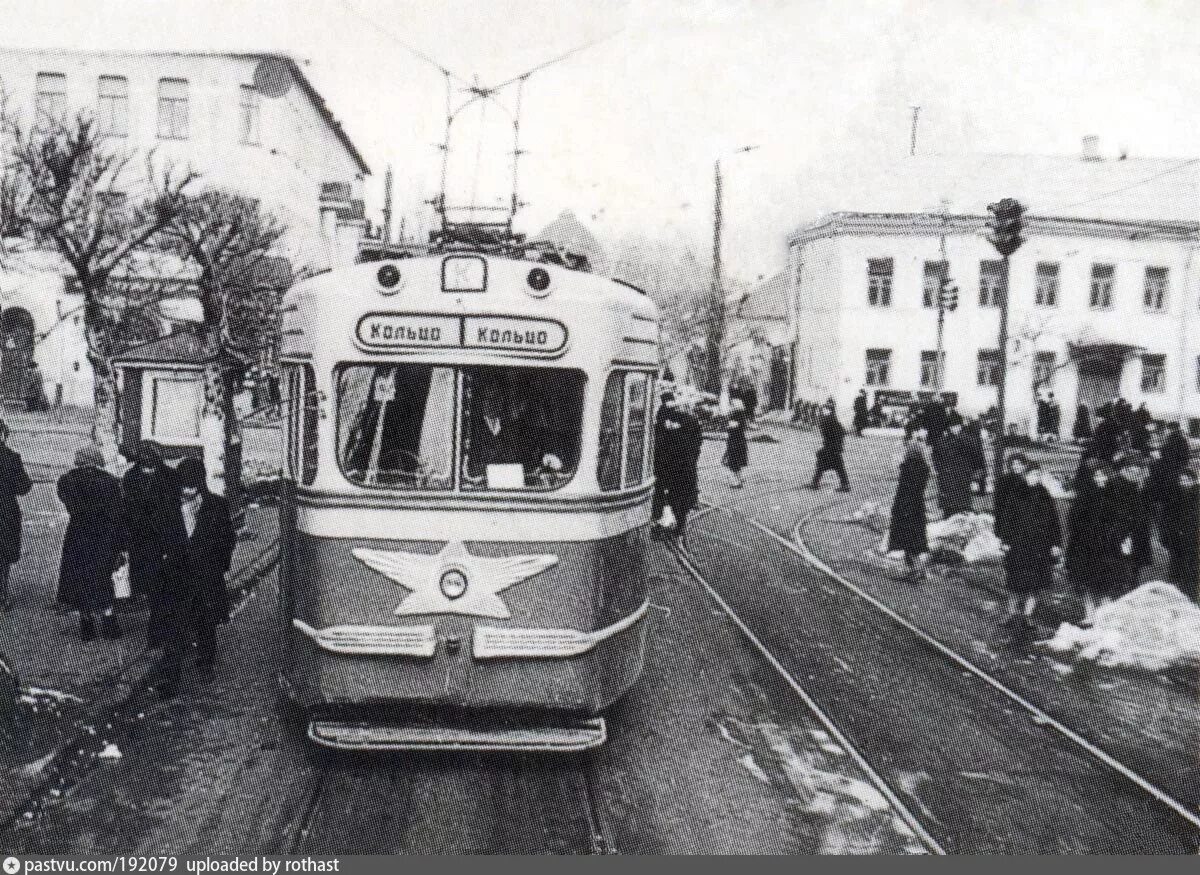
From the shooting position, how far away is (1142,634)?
11258mm

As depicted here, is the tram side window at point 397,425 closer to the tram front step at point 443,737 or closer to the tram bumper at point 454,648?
the tram bumper at point 454,648

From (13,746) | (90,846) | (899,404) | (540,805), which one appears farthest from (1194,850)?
(899,404)

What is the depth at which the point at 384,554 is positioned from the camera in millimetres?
7164

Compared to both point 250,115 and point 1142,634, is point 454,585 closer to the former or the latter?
point 1142,634

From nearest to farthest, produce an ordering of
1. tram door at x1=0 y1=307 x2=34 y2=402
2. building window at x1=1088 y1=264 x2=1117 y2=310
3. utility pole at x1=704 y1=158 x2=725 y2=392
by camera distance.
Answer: tram door at x1=0 y1=307 x2=34 y2=402
utility pole at x1=704 y1=158 x2=725 y2=392
building window at x1=1088 y1=264 x2=1117 y2=310

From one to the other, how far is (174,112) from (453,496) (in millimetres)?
30701

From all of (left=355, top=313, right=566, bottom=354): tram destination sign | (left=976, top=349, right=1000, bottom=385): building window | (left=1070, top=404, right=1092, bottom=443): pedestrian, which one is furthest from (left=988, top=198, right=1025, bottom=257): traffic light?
(left=976, top=349, right=1000, bottom=385): building window

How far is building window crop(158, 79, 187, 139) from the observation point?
1346 inches

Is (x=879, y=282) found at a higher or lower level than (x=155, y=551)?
higher

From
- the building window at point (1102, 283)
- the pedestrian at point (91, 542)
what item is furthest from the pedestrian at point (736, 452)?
the building window at point (1102, 283)

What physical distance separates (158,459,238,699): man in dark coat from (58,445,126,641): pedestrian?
4.06 feet

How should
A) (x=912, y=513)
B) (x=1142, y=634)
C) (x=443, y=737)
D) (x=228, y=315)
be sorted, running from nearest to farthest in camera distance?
(x=443, y=737) < (x=1142, y=634) < (x=912, y=513) < (x=228, y=315)

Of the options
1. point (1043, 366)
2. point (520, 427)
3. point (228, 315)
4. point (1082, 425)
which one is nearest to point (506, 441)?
point (520, 427)

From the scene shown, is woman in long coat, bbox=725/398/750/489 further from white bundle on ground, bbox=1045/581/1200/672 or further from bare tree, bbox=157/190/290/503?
white bundle on ground, bbox=1045/581/1200/672
